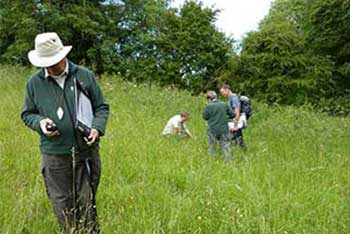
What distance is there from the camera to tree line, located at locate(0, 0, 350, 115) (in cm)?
2817

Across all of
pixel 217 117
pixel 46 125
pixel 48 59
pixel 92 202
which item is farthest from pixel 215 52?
pixel 46 125

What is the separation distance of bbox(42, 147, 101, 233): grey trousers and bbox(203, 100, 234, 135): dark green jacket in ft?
19.3

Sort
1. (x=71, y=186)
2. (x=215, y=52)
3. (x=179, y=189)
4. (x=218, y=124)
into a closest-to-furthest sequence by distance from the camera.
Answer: (x=71, y=186)
(x=179, y=189)
(x=218, y=124)
(x=215, y=52)

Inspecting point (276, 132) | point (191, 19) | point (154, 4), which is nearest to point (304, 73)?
point (191, 19)

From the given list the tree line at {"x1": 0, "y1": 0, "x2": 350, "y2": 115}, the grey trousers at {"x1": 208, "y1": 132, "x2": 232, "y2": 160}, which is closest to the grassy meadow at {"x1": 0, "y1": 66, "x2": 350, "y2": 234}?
the grey trousers at {"x1": 208, "y1": 132, "x2": 232, "y2": 160}

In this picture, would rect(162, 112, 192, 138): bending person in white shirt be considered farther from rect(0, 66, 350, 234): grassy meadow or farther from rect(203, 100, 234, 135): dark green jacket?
rect(203, 100, 234, 135): dark green jacket

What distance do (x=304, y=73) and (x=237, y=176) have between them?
24.6m

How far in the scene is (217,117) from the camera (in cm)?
988

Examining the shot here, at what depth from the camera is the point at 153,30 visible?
30.7 m

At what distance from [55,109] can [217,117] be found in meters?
6.25

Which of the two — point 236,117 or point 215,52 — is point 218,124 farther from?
point 215,52

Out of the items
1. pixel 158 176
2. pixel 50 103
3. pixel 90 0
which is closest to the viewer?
pixel 50 103

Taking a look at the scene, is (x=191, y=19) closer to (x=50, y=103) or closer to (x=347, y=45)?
(x=347, y=45)

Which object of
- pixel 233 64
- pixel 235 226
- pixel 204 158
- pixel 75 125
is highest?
pixel 75 125
